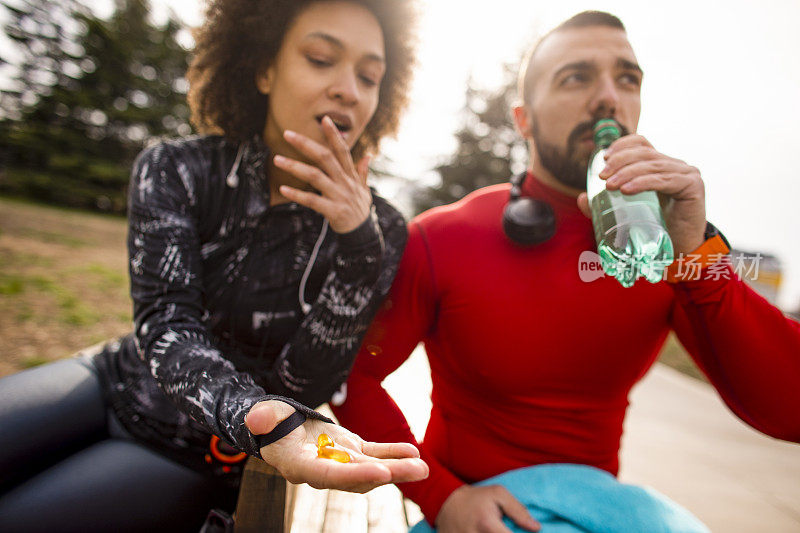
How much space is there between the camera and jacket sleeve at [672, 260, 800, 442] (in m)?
1.11

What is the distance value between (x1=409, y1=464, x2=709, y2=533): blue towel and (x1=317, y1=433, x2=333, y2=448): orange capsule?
2.23 ft

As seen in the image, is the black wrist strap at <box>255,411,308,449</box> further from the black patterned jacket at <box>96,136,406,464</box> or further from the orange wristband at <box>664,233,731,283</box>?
the orange wristband at <box>664,233,731,283</box>

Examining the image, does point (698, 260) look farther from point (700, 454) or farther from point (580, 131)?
point (700, 454)

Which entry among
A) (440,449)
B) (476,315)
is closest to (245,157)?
(476,315)

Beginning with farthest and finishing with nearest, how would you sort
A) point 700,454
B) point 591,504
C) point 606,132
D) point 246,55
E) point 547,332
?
1. point 700,454
2. point 246,55
3. point 547,332
4. point 606,132
5. point 591,504

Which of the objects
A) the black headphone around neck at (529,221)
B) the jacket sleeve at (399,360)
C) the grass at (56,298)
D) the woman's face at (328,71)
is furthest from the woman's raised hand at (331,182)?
the grass at (56,298)

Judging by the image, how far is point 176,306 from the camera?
114cm

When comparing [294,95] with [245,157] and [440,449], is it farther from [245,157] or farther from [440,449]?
[440,449]

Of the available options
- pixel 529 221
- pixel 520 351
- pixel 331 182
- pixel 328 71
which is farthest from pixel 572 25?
pixel 520 351

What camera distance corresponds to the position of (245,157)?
1.50m

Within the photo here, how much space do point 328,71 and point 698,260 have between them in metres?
1.13

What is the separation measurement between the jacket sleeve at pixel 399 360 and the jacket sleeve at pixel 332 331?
84 millimetres

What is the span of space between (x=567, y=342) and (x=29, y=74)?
24389 millimetres

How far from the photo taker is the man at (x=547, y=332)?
116 cm
